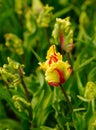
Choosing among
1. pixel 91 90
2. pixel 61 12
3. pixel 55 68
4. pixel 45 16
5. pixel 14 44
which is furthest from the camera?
pixel 61 12

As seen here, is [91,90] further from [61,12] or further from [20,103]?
[61,12]

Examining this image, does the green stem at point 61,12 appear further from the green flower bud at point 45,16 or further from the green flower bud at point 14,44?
the green flower bud at point 45,16

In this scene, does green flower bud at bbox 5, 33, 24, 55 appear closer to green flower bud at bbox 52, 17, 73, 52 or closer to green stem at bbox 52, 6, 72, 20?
green stem at bbox 52, 6, 72, 20

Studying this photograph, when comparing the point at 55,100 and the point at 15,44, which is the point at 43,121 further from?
the point at 15,44

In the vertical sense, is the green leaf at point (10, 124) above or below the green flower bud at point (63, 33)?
below

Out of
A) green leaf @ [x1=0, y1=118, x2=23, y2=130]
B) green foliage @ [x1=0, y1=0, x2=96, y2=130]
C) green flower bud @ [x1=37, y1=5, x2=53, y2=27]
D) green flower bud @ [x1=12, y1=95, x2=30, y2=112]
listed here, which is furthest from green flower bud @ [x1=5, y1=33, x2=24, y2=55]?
green flower bud @ [x1=12, y1=95, x2=30, y2=112]

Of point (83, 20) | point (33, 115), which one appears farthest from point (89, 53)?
point (33, 115)

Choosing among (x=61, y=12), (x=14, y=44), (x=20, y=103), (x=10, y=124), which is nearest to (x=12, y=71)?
(x=20, y=103)

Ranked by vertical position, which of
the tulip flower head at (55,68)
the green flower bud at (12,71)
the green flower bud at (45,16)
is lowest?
the tulip flower head at (55,68)

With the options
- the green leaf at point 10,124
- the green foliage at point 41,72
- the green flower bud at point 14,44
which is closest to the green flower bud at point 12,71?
the green foliage at point 41,72
